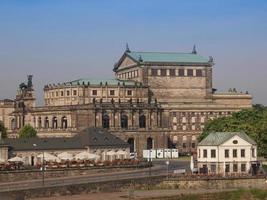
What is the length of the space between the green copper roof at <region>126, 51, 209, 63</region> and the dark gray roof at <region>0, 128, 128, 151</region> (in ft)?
159

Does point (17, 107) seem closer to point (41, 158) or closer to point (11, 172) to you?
point (41, 158)

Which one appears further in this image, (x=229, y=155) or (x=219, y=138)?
(x=219, y=138)

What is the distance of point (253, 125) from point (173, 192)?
39323mm

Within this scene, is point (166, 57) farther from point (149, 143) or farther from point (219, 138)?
point (219, 138)

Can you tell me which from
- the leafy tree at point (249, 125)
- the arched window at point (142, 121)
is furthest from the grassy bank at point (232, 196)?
the arched window at point (142, 121)

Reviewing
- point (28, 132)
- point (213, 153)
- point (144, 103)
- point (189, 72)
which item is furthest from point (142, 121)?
point (213, 153)

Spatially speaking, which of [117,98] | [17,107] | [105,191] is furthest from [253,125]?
[17,107]

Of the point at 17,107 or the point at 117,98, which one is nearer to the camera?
the point at 117,98

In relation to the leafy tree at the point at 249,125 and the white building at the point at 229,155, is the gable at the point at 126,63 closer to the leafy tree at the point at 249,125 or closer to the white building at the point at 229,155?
the leafy tree at the point at 249,125

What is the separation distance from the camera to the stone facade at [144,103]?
16550cm

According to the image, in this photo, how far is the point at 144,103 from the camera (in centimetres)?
16975

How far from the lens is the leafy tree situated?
376 feet

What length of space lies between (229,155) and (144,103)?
2685 inches

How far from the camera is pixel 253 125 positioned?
124438mm
